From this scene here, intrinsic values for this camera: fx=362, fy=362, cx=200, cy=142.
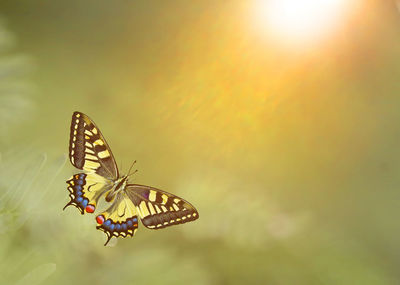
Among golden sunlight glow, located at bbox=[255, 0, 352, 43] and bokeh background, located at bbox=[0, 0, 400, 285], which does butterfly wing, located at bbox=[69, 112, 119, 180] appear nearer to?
bokeh background, located at bbox=[0, 0, 400, 285]

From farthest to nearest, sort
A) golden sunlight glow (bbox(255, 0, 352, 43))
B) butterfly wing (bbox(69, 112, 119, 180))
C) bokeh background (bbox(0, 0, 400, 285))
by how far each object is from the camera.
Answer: golden sunlight glow (bbox(255, 0, 352, 43)) → bokeh background (bbox(0, 0, 400, 285)) → butterfly wing (bbox(69, 112, 119, 180))

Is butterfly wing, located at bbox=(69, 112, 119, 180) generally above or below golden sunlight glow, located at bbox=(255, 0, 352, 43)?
below

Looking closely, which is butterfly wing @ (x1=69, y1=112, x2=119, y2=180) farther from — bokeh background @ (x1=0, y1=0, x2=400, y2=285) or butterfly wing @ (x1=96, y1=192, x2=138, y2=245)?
bokeh background @ (x1=0, y1=0, x2=400, y2=285)

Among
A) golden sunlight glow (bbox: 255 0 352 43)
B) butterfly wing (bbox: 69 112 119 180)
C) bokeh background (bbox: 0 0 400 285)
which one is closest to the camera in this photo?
butterfly wing (bbox: 69 112 119 180)

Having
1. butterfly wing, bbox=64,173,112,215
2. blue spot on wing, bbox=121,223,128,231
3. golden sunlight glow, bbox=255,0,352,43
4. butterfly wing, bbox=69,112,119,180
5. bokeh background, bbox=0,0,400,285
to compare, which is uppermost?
golden sunlight glow, bbox=255,0,352,43

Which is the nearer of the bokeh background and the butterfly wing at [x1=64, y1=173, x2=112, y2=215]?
the butterfly wing at [x1=64, y1=173, x2=112, y2=215]

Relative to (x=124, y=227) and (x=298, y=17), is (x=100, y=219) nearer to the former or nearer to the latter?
(x=124, y=227)

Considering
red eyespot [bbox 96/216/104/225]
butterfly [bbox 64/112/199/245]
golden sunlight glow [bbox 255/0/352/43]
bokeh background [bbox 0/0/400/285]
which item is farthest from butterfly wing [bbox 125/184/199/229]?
golden sunlight glow [bbox 255/0/352/43]
